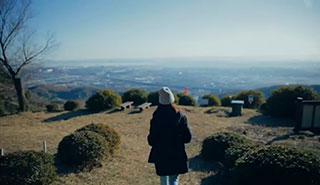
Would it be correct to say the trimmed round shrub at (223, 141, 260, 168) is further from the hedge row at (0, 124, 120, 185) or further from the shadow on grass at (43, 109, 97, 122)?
the shadow on grass at (43, 109, 97, 122)

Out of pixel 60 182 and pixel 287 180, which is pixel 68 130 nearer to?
pixel 60 182

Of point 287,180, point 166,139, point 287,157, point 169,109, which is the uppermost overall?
point 169,109

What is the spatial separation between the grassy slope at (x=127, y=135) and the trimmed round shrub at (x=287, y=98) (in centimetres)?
74

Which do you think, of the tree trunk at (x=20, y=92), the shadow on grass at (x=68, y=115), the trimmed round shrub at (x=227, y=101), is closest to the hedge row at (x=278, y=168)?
the shadow on grass at (x=68, y=115)

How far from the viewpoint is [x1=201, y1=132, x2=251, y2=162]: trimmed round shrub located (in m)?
5.82

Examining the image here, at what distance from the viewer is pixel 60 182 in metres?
4.86

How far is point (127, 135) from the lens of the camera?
934 cm

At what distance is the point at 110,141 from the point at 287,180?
4525 mm

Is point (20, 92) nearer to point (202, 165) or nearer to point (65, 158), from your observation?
point (65, 158)

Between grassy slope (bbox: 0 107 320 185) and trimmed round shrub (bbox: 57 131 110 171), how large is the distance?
28 centimetres

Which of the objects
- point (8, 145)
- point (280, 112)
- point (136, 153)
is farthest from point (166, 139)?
point (280, 112)

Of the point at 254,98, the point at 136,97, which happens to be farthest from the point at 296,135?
the point at 136,97

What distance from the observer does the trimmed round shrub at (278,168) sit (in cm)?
349

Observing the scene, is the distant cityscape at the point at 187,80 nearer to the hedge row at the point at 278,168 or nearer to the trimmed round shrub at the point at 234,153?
the trimmed round shrub at the point at 234,153
